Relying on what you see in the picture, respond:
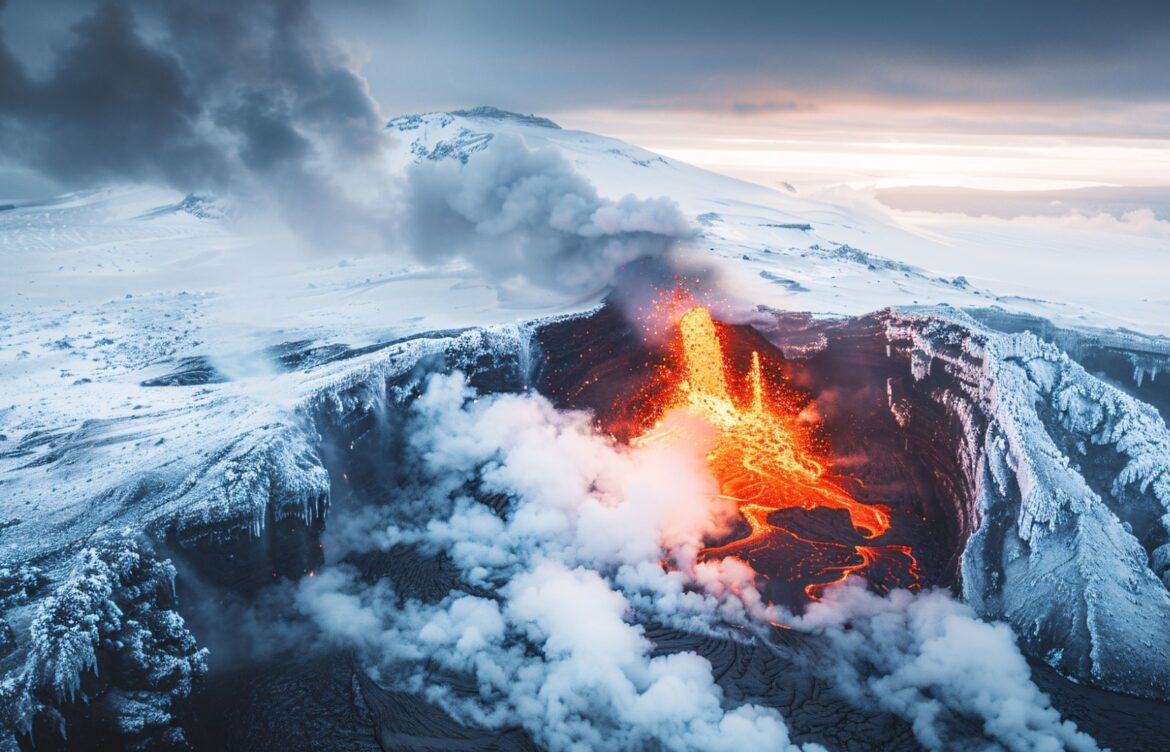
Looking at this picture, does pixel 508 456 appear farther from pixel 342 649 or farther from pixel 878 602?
pixel 878 602

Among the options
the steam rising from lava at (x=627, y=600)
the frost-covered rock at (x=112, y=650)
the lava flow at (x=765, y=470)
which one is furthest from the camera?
the lava flow at (x=765, y=470)

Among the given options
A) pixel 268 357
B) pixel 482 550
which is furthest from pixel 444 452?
pixel 268 357

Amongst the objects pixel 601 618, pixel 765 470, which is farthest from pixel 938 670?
pixel 765 470

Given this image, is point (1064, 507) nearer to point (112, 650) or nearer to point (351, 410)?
point (351, 410)

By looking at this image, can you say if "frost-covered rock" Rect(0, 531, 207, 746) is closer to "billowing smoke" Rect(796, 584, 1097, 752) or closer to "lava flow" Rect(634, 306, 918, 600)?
"lava flow" Rect(634, 306, 918, 600)

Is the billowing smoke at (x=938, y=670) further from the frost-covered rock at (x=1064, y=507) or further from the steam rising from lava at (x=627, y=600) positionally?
the frost-covered rock at (x=1064, y=507)

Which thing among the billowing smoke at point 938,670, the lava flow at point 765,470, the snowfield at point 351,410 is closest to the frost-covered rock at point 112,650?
the snowfield at point 351,410
